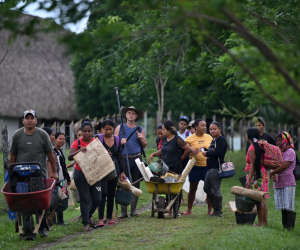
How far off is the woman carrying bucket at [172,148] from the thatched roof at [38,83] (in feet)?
65.2

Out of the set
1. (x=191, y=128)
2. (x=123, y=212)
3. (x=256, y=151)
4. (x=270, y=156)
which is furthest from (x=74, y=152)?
(x=191, y=128)

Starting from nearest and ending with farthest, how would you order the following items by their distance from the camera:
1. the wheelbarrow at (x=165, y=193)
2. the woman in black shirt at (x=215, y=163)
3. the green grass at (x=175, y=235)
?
1. the green grass at (x=175, y=235)
2. the wheelbarrow at (x=165, y=193)
3. the woman in black shirt at (x=215, y=163)

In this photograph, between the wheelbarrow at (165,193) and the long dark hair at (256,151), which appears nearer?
the long dark hair at (256,151)

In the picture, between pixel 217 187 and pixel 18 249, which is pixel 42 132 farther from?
pixel 217 187

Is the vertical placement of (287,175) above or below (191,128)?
below

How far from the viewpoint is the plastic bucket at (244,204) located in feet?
28.0

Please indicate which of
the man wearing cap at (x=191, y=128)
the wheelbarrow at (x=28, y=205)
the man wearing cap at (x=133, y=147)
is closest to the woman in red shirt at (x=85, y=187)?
the wheelbarrow at (x=28, y=205)

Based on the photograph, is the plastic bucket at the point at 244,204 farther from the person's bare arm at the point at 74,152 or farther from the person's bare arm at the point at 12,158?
the person's bare arm at the point at 12,158

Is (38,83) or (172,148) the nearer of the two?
(172,148)

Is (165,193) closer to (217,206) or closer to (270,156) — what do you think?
(217,206)

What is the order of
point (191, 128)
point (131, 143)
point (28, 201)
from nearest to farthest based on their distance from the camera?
point (28, 201) < point (131, 143) < point (191, 128)

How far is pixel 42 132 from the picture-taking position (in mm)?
8070

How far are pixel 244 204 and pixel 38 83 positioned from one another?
87.6 ft

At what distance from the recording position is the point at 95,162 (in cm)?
Result: 863
